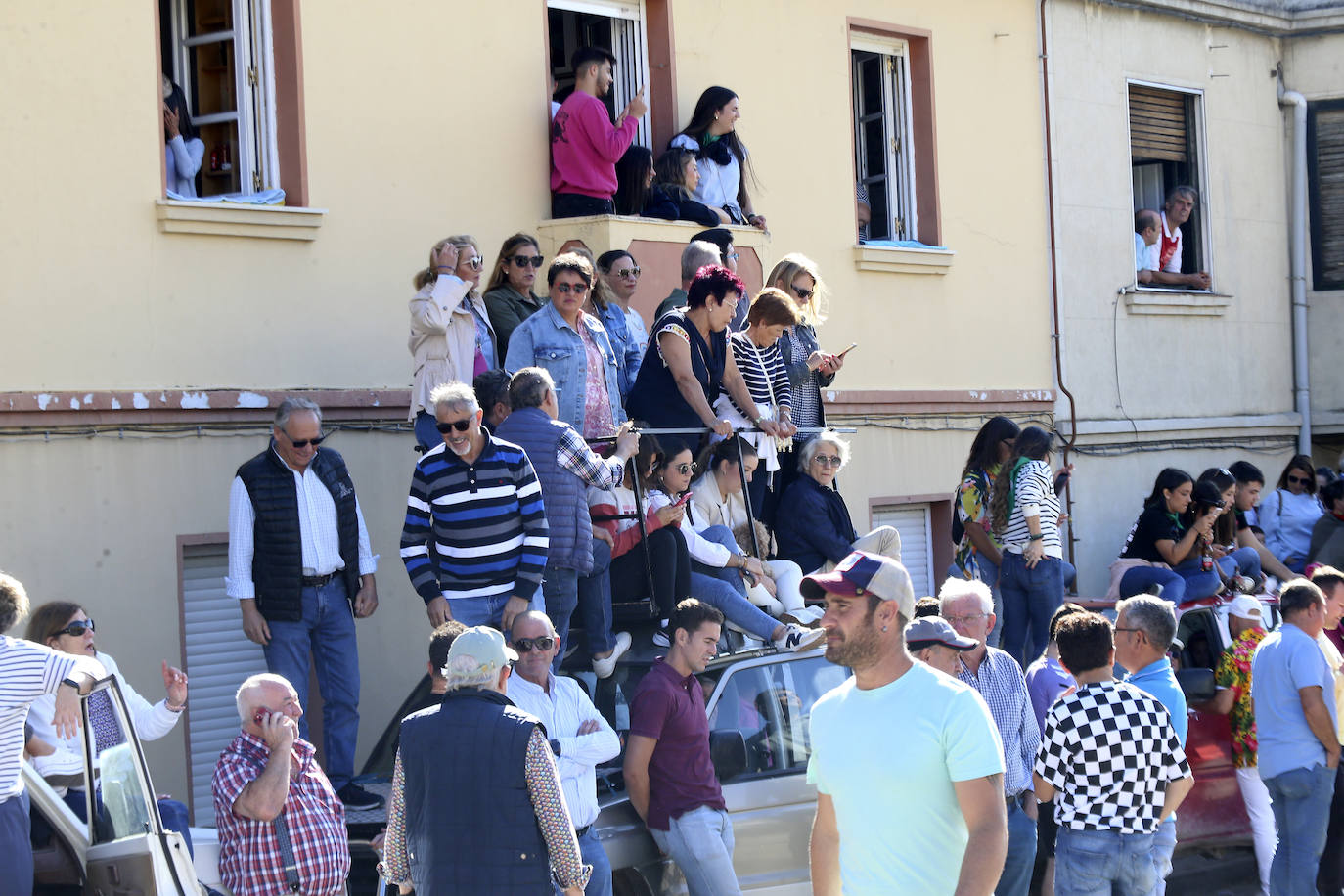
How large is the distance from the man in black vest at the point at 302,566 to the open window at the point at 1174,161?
398 inches

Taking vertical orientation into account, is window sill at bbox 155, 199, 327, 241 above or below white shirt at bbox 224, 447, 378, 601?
above

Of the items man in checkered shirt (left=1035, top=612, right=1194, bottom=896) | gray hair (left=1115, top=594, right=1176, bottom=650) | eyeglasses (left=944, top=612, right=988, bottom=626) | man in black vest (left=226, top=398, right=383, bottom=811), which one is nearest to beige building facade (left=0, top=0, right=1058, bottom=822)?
man in black vest (left=226, top=398, right=383, bottom=811)

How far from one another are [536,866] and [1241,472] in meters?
10.5

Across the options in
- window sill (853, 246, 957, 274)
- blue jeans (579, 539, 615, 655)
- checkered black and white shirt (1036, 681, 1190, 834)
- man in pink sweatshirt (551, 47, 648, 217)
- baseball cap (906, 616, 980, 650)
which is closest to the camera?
checkered black and white shirt (1036, 681, 1190, 834)

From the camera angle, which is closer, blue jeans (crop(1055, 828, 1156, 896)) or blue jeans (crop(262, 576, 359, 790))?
blue jeans (crop(1055, 828, 1156, 896))

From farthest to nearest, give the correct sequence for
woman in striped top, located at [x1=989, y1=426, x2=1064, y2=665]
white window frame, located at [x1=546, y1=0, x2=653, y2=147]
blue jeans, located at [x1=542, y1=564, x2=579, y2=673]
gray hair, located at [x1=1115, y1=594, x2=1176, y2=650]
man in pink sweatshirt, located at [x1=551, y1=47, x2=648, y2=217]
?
white window frame, located at [x1=546, y1=0, x2=653, y2=147] → man in pink sweatshirt, located at [x1=551, y1=47, x2=648, y2=217] → woman in striped top, located at [x1=989, y1=426, x2=1064, y2=665] → blue jeans, located at [x1=542, y1=564, x2=579, y2=673] → gray hair, located at [x1=1115, y1=594, x2=1176, y2=650]

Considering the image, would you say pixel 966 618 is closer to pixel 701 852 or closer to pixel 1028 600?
pixel 701 852

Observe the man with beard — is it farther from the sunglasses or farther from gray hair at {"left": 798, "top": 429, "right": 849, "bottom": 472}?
gray hair at {"left": 798, "top": 429, "right": 849, "bottom": 472}

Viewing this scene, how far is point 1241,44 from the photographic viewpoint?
1684 centimetres

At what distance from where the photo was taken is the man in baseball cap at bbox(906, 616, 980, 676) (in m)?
6.73

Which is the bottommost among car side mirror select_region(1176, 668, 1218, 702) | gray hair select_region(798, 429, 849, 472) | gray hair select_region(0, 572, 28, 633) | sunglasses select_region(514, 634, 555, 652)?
car side mirror select_region(1176, 668, 1218, 702)

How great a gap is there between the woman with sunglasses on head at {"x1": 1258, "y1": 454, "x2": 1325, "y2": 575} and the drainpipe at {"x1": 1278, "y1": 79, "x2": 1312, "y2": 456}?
1.89m

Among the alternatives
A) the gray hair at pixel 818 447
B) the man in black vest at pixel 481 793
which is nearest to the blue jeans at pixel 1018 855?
the man in black vest at pixel 481 793

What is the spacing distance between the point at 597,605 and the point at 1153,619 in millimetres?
2630
